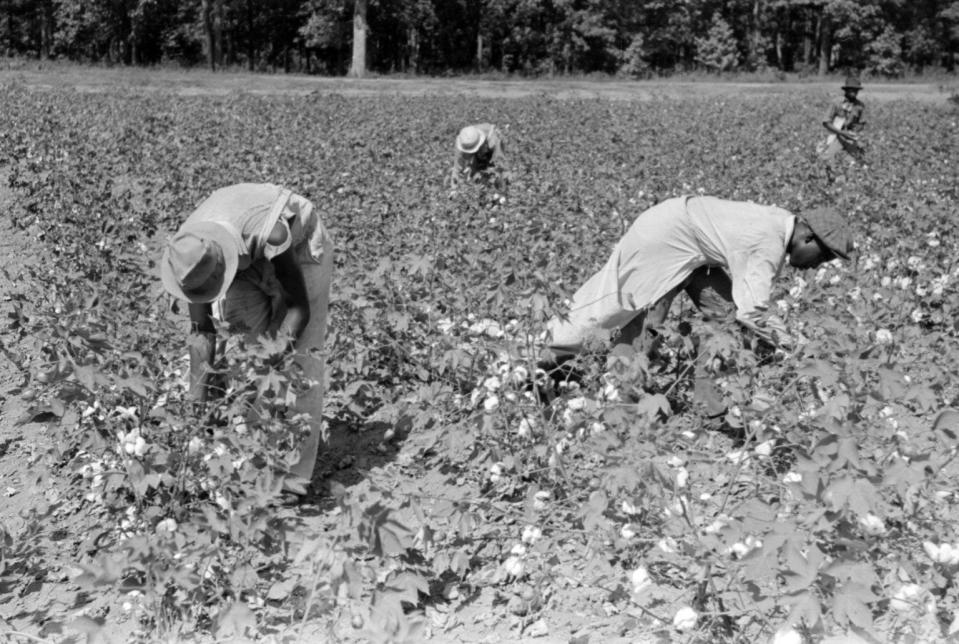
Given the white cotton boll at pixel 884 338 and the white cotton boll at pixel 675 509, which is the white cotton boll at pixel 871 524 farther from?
the white cotton boll at pixel 884 338

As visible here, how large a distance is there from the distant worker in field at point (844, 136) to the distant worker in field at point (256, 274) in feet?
22.3

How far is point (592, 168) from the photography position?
962cm

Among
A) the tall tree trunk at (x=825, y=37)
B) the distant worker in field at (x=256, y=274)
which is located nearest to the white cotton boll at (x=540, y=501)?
the distant worker in field at (x=256, y=274)

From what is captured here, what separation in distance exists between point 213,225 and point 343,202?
153 inches

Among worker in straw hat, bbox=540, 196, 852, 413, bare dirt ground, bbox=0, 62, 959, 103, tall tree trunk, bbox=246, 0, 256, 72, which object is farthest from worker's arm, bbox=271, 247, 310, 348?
tall tree trunk, bbox=246, 0, 256, 72

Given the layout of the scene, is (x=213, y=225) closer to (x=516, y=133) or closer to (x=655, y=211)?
(x=655, y=211)

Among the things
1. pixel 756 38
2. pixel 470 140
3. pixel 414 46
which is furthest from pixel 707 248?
pixel 756 38

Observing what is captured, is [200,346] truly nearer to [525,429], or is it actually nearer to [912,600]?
[525,429]

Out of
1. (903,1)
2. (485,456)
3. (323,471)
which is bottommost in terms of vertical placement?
(323,471)

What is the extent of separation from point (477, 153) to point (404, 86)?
711 inches

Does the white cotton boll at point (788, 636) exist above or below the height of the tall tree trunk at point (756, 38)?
below

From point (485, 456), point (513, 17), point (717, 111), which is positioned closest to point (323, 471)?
point (485, 456)

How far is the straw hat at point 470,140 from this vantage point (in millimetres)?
7348

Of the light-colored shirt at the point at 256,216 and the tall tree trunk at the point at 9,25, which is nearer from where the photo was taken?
the light-colored shirt at the point at 256,216
